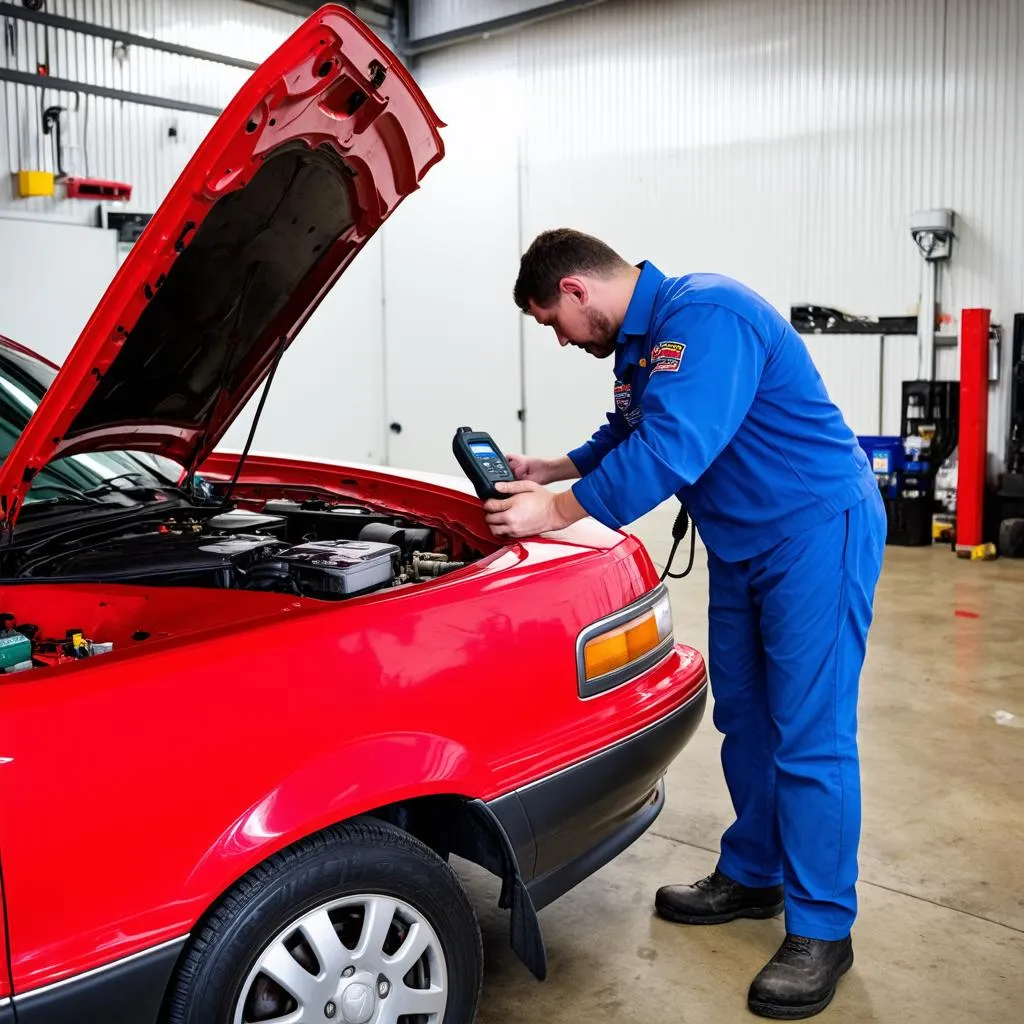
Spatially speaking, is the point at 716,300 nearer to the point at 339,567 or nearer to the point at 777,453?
the point at 777,453

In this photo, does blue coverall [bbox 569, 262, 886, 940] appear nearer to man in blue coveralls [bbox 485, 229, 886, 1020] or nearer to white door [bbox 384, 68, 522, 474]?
man in blue coveralls [bbox 485, 229, 886, 1020]

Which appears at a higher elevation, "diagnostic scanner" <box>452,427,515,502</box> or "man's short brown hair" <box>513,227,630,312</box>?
"man's short brown hair" <box>513,227,630,312</box>

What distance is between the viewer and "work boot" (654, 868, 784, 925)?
2.59m

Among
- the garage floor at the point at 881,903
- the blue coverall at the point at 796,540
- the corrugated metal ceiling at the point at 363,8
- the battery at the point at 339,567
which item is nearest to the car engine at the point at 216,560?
the battery at the point at 339,567

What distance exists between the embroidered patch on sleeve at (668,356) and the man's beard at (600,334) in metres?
0.20

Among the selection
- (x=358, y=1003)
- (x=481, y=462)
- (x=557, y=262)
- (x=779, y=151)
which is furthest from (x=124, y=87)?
(x=358, y=1003)

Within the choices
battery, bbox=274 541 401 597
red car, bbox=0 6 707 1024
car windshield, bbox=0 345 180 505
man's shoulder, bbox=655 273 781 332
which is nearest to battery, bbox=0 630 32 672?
red car, bbox=0 6 707 1024

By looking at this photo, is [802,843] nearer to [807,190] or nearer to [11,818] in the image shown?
[11,818]

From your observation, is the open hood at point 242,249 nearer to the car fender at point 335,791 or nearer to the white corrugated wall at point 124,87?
the car fender at point 335,791

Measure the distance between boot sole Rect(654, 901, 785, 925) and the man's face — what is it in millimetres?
1357

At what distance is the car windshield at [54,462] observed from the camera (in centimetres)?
251

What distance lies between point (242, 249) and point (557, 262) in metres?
0.66

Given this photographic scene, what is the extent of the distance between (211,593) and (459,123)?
387 inches

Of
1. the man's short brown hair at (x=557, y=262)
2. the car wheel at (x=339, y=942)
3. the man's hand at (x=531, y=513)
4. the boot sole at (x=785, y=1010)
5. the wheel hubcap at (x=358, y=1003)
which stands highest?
the man's short brown hair at (x=557, y=262)
